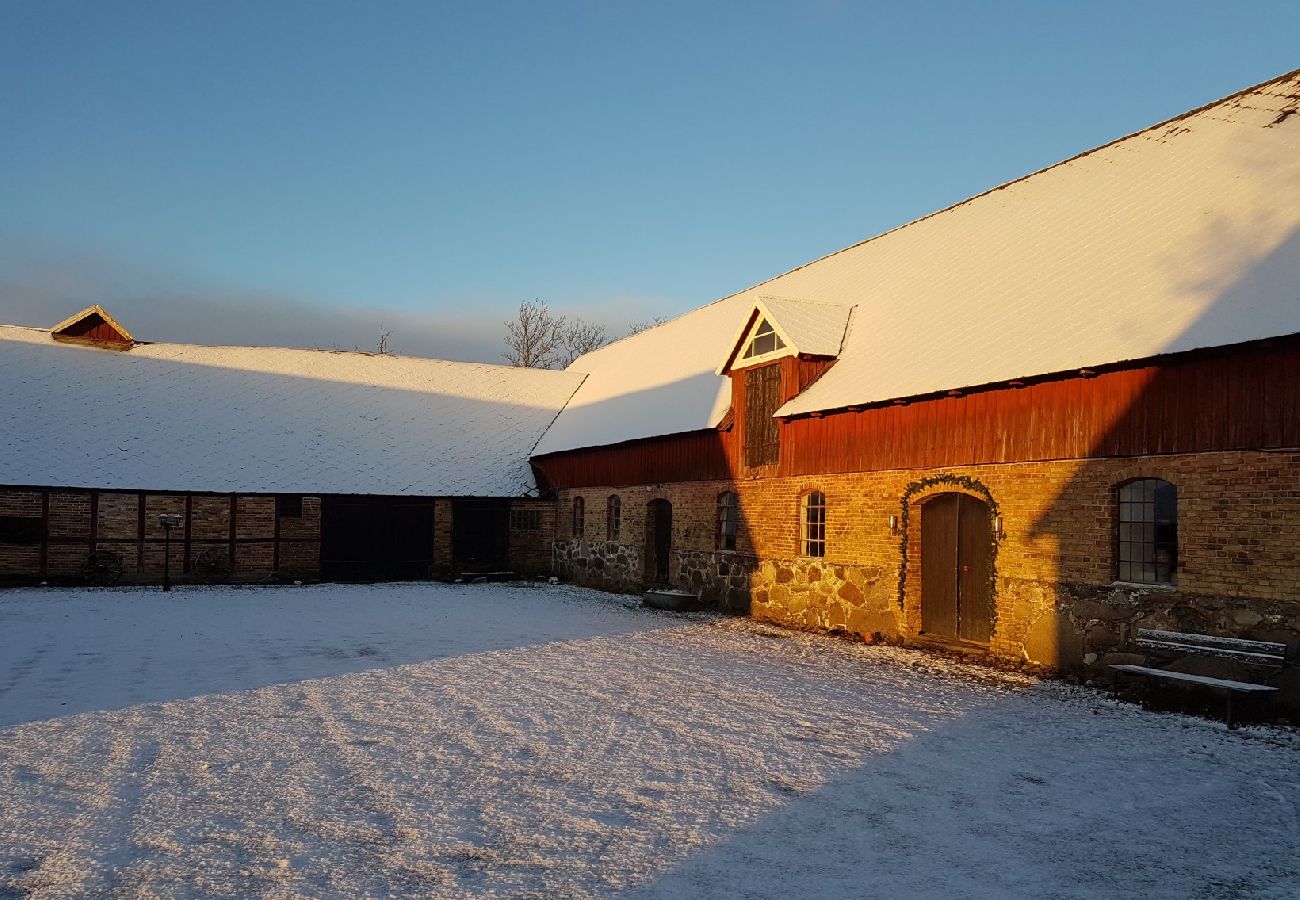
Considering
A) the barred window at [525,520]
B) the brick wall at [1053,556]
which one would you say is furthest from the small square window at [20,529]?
the brick wall at [1053,556]

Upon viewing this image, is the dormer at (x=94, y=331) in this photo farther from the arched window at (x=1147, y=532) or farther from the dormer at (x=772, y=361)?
the arched window at (x=1147, y=532)

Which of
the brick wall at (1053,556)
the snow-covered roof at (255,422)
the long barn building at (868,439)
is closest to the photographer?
the brick wall at (1053,556)

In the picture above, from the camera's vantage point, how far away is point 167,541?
22.0 meters

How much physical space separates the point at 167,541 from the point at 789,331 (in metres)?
15.8

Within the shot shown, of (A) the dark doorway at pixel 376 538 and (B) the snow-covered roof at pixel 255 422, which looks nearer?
(B) the snow-covered roof at pixel 255 422

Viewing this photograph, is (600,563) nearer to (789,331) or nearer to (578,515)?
(578,515)

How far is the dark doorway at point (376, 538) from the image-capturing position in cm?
2534

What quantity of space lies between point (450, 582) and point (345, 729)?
17769mm

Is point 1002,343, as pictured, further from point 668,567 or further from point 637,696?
point 668,567

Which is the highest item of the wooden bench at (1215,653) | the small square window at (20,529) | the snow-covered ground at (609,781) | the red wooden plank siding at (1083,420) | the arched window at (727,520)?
the red wooden plank siding at (1083,420)

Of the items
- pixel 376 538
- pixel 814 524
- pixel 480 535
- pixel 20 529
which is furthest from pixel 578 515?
pixel 20 529

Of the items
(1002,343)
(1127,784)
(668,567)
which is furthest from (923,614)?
(668,567)

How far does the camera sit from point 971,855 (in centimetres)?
561

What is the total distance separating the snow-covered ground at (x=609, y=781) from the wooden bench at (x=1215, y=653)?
428 mm
